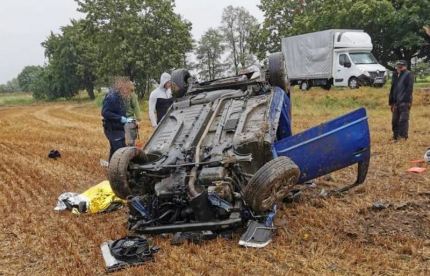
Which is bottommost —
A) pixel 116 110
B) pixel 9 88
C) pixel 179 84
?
pixel 9 88

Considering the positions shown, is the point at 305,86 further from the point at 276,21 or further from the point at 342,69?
the point at 276,21

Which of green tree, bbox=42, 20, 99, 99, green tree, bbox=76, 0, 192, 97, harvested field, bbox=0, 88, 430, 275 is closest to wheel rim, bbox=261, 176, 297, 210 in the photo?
harvested field, bbox=0, 88, 430, 275

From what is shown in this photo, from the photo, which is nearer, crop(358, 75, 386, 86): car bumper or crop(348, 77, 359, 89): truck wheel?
crop(358, 75, 386, 86): car bumper

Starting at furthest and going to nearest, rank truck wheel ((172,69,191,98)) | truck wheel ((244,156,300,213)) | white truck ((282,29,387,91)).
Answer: white truck ((282,29,387,91)) → truck wheel ((172,69,191,98)) → truck wheel ((244,156,300,213))

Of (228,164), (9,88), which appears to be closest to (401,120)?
(228,164)

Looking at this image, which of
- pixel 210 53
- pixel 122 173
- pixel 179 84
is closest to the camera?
pixel 122 173

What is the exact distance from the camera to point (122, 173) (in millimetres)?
4879

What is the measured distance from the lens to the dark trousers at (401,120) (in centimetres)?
923

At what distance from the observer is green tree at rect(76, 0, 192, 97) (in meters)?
30.4

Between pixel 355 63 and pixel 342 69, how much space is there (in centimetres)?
76

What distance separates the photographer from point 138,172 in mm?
5035

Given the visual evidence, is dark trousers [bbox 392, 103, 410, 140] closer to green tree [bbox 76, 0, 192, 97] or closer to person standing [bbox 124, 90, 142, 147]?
person standing [bbox 124, 90, 142, 147]

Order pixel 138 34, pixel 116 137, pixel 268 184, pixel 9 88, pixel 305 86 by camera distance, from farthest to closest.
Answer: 1. pixel 9 88
2. pixel 138 34
3. pixel 305 86
4. pixel 116 137
5. pixel 268 184

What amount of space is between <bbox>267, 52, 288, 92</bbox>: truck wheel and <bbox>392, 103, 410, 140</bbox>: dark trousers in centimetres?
384
